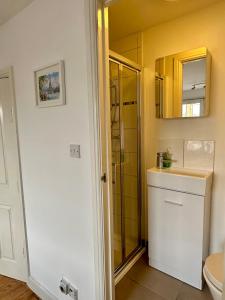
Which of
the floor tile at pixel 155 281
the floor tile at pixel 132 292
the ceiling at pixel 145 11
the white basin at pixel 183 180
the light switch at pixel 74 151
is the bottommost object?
the floor tile at pixel 132 292

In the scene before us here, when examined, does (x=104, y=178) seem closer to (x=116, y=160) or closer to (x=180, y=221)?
(x=116, y=160)

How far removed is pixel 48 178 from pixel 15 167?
1.56ft

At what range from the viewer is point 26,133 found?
5.50ft

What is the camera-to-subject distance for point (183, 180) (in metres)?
1.72

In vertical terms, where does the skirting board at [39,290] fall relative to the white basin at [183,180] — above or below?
below

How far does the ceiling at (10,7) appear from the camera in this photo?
4.63 ft

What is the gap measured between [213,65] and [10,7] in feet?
5.46

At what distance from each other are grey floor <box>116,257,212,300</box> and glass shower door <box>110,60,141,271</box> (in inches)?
6.9

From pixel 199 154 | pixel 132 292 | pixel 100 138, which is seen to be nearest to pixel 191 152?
pixel 199 154

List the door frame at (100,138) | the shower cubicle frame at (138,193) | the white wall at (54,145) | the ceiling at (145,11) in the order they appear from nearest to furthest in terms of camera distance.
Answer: the door frame at (100,138)
the white wall at (54,145)
the ceiling at (145,11)
the shower cubicle frame at (138,193)

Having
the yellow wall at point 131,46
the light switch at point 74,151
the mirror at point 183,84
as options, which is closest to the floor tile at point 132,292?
the light switch at point 74,151

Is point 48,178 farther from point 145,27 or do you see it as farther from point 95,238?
point 145,27

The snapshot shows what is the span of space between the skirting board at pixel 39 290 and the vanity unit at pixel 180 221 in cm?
98

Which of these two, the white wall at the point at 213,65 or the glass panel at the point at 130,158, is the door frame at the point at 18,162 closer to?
the glass panel at the point at 130,158
